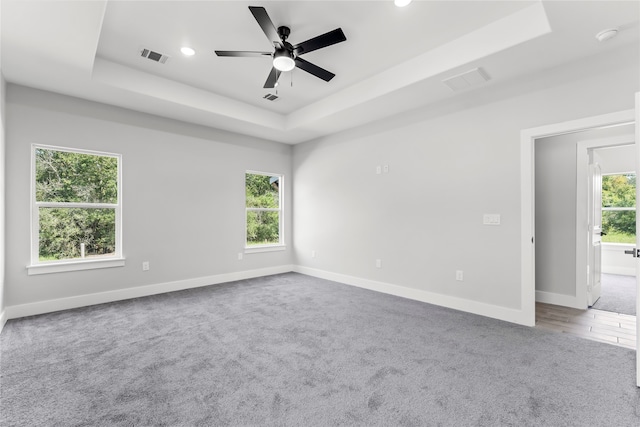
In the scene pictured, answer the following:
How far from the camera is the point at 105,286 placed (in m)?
4.09

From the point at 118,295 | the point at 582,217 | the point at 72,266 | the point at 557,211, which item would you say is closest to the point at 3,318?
the point at 72,266

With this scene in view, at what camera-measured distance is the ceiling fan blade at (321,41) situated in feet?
8.22

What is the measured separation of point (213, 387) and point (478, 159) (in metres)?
3.66

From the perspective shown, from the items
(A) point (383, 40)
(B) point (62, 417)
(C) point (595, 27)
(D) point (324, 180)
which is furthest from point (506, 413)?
(D) point (324, 180)

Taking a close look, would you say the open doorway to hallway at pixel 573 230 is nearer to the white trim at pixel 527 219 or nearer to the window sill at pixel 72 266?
the white trim at pixel 527 219

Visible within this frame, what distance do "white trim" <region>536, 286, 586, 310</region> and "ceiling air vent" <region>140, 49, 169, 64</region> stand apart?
565cm

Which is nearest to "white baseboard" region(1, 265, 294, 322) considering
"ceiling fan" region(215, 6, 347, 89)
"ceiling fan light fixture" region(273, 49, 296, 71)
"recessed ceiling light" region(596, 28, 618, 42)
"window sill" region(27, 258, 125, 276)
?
"window sill" region(27, 258, 125, 276)

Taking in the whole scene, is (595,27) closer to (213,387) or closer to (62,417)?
(213,387)

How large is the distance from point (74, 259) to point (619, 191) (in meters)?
9.63

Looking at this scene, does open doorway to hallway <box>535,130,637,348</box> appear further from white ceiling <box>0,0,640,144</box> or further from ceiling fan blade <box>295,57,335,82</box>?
ceiling fan blade <box>295,57,335,82</box>

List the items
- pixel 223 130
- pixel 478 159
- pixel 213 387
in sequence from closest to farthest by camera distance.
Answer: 1. pixel 213 387
2. pixel 478 159
3. pixel 223 130

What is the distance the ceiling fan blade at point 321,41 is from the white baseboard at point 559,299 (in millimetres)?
4181

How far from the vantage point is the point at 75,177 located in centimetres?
394

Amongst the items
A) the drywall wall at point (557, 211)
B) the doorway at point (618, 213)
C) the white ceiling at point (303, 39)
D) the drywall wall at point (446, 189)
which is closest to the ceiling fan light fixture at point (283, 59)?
the white ceiling at point (303, 39)
